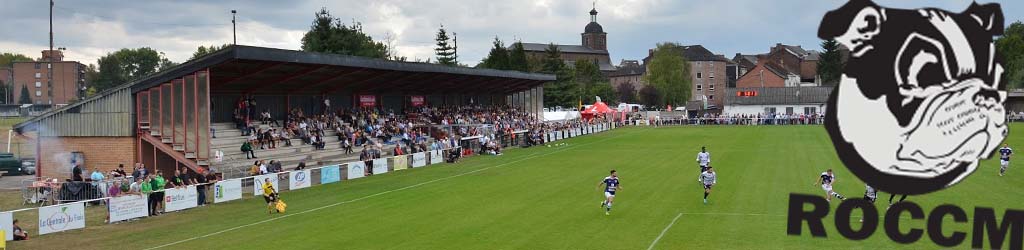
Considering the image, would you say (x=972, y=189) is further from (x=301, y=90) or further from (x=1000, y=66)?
(x=301, y=90)

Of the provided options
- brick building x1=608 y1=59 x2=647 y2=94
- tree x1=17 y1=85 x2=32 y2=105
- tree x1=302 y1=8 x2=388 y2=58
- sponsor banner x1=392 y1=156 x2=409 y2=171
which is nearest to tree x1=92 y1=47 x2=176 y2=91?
tree x1=17 y1=85 x2=32 y2=105

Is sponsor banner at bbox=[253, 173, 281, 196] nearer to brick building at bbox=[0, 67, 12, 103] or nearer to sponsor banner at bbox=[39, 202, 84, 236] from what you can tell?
sponsor banner at bbox=[39, 202, 84, 236]

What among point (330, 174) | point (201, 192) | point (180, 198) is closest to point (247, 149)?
point (330, 174)

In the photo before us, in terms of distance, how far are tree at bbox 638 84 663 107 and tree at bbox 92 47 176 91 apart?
8102 cm

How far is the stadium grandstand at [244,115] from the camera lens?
35250 mm

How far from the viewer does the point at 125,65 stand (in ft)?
501

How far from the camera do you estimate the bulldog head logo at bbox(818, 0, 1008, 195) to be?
1387cm

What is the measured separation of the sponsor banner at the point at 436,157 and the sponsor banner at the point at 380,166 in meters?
5.33

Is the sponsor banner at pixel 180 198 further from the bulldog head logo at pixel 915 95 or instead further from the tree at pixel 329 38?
the tree at pixel 329 38

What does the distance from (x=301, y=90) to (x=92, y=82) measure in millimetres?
118959

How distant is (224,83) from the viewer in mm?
41188

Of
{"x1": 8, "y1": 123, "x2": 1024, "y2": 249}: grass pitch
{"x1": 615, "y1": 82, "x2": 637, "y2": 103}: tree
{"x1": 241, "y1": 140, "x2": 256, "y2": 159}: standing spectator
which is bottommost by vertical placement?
{"x1": 8, "y1": 123, "x2": 1024, "y2": 249}: grass pitch

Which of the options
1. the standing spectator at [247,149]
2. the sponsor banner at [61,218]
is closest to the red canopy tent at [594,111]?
the standing spectator at [247,149]

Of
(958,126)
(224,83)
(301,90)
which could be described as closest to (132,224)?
(224,83)
